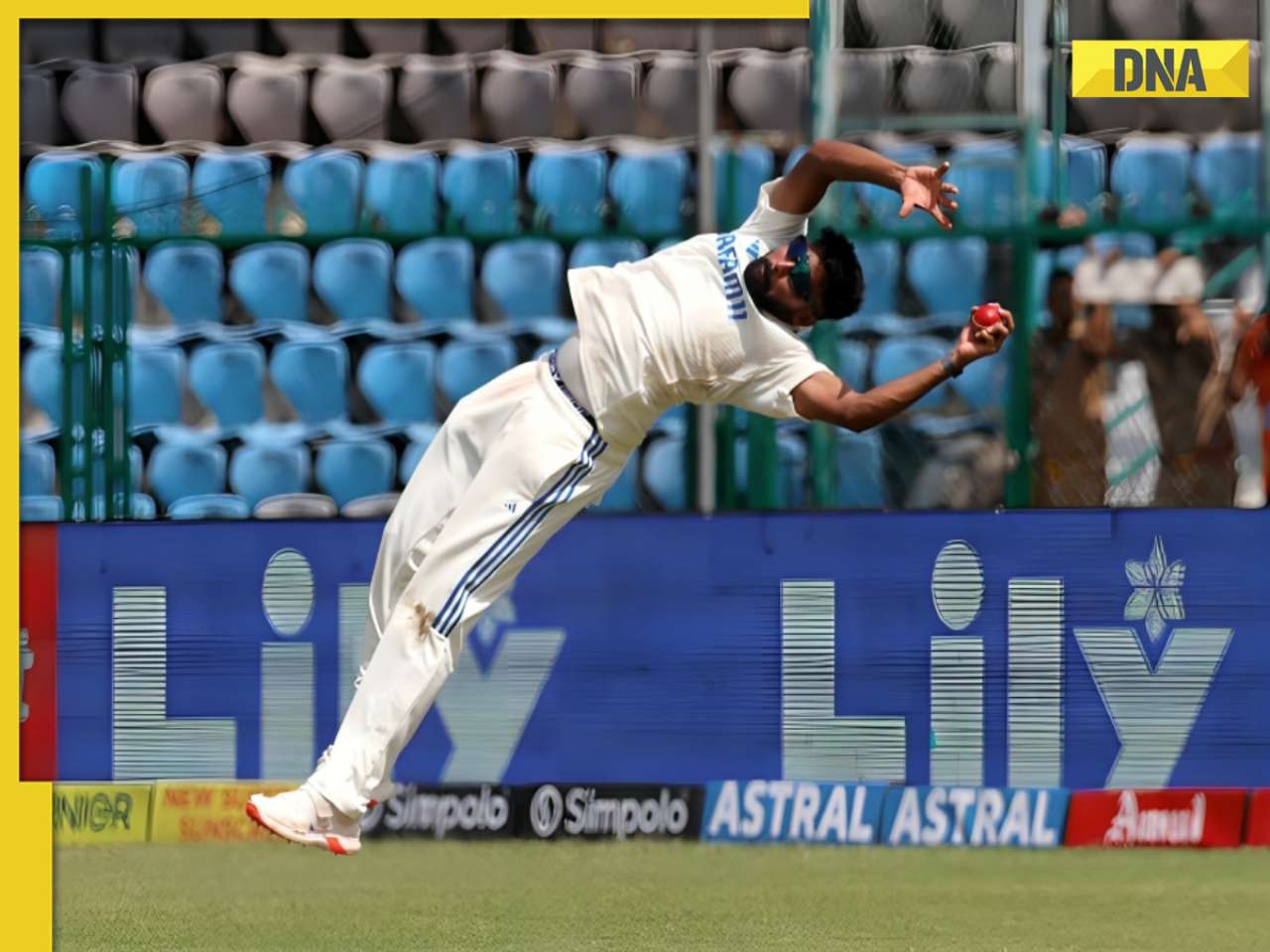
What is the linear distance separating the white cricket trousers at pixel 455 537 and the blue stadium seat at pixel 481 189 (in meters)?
3.02

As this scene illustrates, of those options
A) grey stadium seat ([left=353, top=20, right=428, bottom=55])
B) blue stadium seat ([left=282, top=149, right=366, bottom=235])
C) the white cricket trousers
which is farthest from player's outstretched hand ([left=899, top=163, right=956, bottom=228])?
grey stadium seat ([left=353, top=20, right=428, bottom=55])

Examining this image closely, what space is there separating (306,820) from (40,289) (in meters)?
4.24

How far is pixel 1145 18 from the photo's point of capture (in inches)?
359

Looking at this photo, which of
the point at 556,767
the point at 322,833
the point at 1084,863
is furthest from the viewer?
the point at 556,767

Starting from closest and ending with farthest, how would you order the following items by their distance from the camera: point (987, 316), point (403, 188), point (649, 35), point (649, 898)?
1. point (987, 316)
2. point (649, 898)
3. point (649, 35)
4. point (403, 188)

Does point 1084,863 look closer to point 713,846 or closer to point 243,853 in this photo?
point 713,846

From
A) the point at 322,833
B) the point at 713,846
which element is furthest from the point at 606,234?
the point at 322,833

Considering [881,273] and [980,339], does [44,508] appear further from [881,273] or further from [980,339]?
[980,339]

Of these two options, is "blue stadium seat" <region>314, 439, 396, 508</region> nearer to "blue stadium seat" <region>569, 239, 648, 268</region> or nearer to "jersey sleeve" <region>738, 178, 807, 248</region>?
"blue stadium seat" <region>569, 239, 648, 268</region>

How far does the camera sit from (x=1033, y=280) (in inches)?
349

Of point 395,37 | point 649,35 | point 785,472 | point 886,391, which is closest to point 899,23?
point 649,35

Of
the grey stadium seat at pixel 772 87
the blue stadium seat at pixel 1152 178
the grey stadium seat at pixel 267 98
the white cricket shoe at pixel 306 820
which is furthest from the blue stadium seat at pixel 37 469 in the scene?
the blue stadium seat at pixel 1152 178

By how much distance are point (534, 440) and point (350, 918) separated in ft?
5.44

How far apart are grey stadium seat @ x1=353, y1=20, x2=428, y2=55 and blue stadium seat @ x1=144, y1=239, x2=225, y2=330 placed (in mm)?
1112
